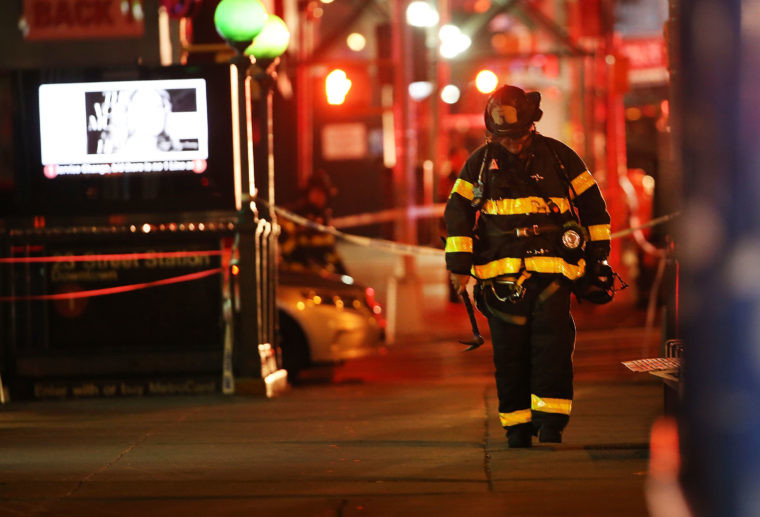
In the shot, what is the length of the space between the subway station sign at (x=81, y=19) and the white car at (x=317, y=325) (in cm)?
483

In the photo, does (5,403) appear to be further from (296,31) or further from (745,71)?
(296,31)

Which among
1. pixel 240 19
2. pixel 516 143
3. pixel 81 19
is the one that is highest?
pixel 81 19

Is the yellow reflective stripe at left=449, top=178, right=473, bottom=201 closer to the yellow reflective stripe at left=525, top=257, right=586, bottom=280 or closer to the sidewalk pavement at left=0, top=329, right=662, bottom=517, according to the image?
the yellow reflective stripe at left=525, top=257, right=586, bottom=280

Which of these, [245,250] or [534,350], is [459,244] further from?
[245,250]

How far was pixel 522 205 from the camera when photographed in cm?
622

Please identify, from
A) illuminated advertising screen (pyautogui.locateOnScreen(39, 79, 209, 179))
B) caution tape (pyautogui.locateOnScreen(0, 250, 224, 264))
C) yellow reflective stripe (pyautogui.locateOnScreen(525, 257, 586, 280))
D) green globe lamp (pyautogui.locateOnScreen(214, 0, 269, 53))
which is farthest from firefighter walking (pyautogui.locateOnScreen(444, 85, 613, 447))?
caution tape (pyautogui.locateOnScreen(0, 250, 224, 264))

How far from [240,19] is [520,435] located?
158 inches

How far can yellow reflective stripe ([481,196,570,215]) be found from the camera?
6.20 metres

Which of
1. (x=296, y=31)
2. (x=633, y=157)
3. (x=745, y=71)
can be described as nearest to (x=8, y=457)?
(x=745, y=71)

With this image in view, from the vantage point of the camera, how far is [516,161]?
20.6ft

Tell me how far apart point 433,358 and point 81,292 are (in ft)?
13.7

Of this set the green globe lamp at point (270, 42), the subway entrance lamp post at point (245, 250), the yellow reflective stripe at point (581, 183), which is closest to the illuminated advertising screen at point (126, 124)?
the subway entrance lamp post at point (245, 250)

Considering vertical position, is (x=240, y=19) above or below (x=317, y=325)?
above

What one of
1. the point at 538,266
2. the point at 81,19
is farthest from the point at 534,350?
the point at 81,19
